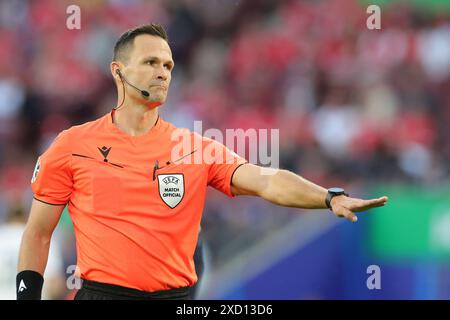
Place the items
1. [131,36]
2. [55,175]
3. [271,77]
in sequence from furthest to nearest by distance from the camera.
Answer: [271,77]
[131,36]
[55,175]

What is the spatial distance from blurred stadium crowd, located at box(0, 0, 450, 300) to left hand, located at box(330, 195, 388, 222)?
5569 mm

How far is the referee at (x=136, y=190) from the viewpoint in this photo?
4.58 metres

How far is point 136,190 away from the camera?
4684 millimetres

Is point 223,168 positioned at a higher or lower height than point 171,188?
higher

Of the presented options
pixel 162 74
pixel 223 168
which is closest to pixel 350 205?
pixel 223 168

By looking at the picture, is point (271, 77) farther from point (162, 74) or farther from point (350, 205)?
point (350, 205)

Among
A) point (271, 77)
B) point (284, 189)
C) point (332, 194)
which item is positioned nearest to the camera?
point (332, 194)

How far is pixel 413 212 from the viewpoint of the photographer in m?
8.80

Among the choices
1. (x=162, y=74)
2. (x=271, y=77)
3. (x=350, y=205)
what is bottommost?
(x=350, y=205)

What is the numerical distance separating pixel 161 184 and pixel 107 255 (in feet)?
1.40

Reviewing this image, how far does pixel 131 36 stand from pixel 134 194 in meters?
0.83
